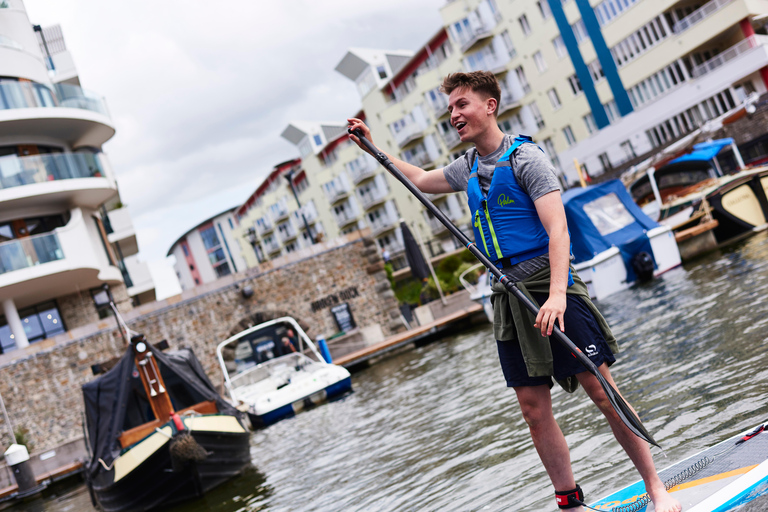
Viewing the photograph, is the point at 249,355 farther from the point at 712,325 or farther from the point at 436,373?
the point at 712,325

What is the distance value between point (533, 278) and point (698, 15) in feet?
107

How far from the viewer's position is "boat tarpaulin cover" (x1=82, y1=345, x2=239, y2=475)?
1048 centimetres

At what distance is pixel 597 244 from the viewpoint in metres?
15.4

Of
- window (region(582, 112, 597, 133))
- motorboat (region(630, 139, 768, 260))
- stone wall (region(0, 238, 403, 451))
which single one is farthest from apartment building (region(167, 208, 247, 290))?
motorboat (region(630, 139, 768, 260))

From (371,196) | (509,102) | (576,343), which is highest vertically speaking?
(509,102)

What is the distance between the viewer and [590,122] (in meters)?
37.7

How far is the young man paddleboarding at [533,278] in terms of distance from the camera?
3146 millimetres

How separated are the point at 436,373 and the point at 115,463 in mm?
5726

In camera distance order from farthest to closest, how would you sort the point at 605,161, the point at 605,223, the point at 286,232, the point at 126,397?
the point at 286,232 < the point at 605,161 < the point at 605,223 < the point at 126,397

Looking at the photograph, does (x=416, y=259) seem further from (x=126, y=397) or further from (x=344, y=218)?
(x=344, y=218)

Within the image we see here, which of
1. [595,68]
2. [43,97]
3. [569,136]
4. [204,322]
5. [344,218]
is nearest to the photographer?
[43,97]

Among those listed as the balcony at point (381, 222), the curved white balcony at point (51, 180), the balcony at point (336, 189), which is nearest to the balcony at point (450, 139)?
the balcony at point (381, 222)

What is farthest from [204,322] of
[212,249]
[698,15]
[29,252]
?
[212,249]

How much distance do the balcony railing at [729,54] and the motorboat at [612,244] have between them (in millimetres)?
17535
